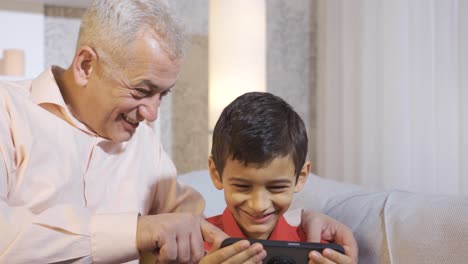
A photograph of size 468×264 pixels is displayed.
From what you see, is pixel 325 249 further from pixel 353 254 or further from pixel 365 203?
pixel 365 203

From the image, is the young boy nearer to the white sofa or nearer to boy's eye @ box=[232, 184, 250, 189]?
boy's eye @ box=[232, 184, 250, 189]

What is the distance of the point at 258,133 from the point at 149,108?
34 cm

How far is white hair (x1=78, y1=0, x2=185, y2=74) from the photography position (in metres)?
1.36

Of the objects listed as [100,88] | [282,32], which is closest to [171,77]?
[100,88]

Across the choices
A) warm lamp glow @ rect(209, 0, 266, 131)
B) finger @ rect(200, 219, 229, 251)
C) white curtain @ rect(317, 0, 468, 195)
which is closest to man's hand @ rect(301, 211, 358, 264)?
finger @ rect(200, 219, 229, 251)

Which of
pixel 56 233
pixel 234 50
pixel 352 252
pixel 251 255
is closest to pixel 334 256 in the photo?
pixel 251 255

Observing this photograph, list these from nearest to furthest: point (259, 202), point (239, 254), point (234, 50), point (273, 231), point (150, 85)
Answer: point (239, 254), point (259, 202), point (273, 231), point (150, 85), point (234, 50)

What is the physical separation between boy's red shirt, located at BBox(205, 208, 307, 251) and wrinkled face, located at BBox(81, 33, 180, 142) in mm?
298

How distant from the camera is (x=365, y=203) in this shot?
1486 mm

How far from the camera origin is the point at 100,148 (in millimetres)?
1461

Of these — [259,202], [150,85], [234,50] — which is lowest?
[259,202]

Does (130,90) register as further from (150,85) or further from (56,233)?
(56,233)

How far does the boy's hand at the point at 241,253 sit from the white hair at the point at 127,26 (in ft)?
1.71

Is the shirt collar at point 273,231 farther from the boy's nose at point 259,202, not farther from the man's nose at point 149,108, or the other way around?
the man's nose at point 149,108
